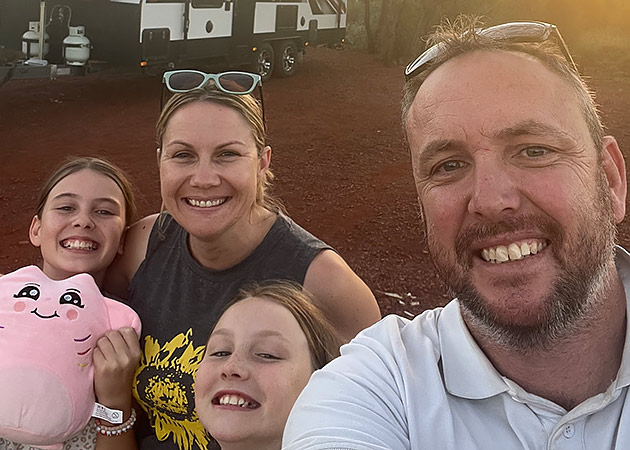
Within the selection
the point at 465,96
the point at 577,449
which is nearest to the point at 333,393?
the point at 577,449

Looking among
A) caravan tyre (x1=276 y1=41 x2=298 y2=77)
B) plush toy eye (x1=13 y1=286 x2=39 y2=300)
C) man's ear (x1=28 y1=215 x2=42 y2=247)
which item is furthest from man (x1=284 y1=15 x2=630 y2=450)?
caravan tyre (x1=276 y1=41 x2=298 y2=77)

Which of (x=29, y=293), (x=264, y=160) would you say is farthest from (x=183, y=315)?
(x=264, y=160)

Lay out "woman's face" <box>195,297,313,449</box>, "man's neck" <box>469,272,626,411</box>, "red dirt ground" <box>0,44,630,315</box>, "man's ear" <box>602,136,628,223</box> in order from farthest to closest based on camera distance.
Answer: "red dirt ground" <box>0,44,630,315</box> → "woman's face" <box>195,297,313,449</box> → "man's ear" <box>602,136,628,223</box> → "man's neck" <box>469,272,626,411</box>

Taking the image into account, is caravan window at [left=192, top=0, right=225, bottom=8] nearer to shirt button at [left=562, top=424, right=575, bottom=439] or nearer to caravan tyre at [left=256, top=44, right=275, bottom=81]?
caravan tyre at [left=256, top=44, right=275, bottom=81]

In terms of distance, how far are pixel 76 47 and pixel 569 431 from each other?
8.91 metres

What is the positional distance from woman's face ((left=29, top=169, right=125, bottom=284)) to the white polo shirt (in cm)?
125

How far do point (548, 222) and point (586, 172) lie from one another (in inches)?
6.6

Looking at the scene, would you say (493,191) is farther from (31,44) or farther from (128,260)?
(31,44)

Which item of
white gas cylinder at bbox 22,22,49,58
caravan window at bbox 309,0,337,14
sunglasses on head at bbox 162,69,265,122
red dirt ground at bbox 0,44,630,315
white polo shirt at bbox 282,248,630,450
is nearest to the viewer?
white polo shirt at bbox 282,248,630,450

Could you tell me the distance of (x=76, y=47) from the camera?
9.07 metres

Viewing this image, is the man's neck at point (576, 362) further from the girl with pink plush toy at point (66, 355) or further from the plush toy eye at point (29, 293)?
the plush toy eye at point (29, 293)

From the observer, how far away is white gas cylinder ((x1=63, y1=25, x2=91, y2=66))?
9.05 metres

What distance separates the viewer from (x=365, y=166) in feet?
26.0

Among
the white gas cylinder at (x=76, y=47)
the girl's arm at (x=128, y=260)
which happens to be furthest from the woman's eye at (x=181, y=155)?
the white gas cylinder at (x=76, y=47)
